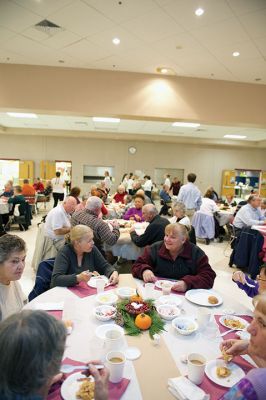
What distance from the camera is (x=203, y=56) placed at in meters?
3.67

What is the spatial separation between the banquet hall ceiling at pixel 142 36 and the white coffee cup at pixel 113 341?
2.79 meters

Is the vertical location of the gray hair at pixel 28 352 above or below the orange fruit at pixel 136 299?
above

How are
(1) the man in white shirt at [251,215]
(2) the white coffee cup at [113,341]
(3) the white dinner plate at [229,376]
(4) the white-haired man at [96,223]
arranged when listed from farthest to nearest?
(1) the man in white shirt at [251,215] → (4) the white-haired man at [96,223] → (2) the white coffee cup at [113,341] → (3) the white dinner plate at [229,376]

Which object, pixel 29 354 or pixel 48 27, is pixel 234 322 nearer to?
pixel 29 354

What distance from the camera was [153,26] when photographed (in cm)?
296

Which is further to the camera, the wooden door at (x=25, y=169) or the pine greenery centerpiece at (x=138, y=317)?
the wooden door at (x=25, y=169)

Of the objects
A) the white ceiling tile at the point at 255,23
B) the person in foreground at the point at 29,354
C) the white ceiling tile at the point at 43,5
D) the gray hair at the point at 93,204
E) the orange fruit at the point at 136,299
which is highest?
the white ceiling tile at the point at 255,23

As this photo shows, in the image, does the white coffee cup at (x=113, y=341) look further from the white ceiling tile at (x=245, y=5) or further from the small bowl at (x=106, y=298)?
the white ceiling tile at (x=245, y=5)

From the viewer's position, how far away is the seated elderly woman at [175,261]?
2268mm

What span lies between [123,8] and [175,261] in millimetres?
2477

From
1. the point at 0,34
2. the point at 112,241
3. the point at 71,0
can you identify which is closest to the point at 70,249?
the point at 112,241

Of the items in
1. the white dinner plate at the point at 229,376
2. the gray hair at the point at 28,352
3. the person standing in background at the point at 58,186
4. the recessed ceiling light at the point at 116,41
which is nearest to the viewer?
the gray hair at the point at 28,352

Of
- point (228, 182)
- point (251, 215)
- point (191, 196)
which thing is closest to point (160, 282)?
point (251, 215)

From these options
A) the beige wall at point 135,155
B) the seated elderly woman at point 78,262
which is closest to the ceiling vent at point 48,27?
the seated elderly woman at point 78,262
